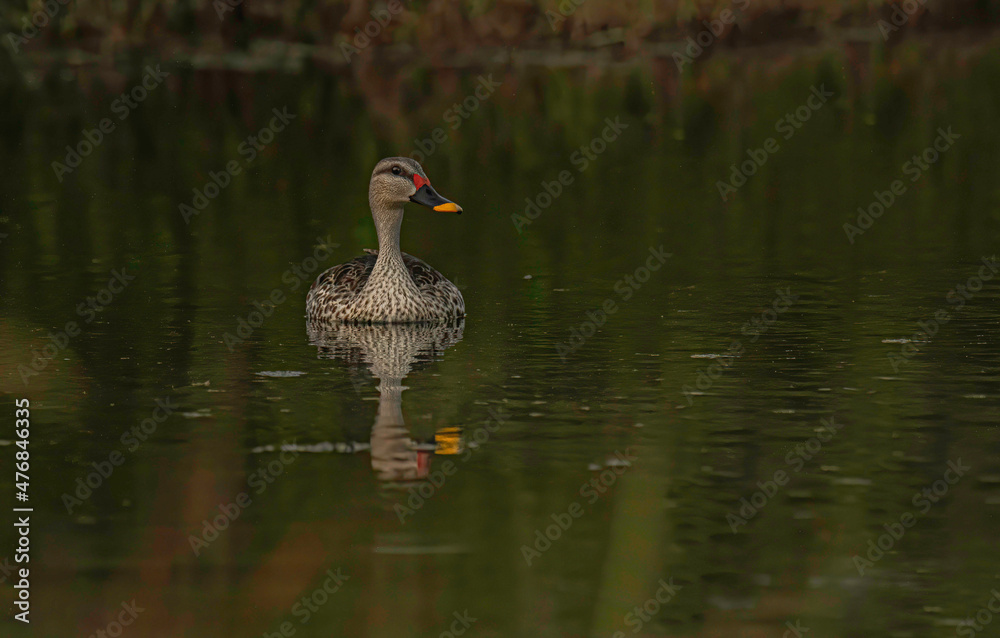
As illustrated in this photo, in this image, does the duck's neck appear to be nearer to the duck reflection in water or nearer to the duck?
the duck

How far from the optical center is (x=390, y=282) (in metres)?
18.5

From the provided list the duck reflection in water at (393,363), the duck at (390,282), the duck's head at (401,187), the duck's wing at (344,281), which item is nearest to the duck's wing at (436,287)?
the duck at (390,282)

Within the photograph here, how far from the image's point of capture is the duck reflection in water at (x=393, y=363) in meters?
13.0

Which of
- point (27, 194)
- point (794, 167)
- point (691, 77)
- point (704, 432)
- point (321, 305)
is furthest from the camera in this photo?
point (691, 77)

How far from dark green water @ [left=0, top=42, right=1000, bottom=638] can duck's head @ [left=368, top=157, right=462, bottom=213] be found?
1167 millimetres

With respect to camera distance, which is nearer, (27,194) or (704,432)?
(704,432)

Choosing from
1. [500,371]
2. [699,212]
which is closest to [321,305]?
[500,371]

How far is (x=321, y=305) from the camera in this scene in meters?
18.8

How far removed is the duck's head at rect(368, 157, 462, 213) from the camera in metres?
19.0

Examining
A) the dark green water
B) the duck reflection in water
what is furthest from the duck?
the dark green water

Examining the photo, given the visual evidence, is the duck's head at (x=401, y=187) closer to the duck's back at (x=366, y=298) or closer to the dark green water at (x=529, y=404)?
the duck's back at (x=366, y=298)

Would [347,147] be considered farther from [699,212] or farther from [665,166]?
[699,212]

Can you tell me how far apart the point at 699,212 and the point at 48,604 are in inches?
680

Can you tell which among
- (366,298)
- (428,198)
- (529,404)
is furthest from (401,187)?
(529,404)
